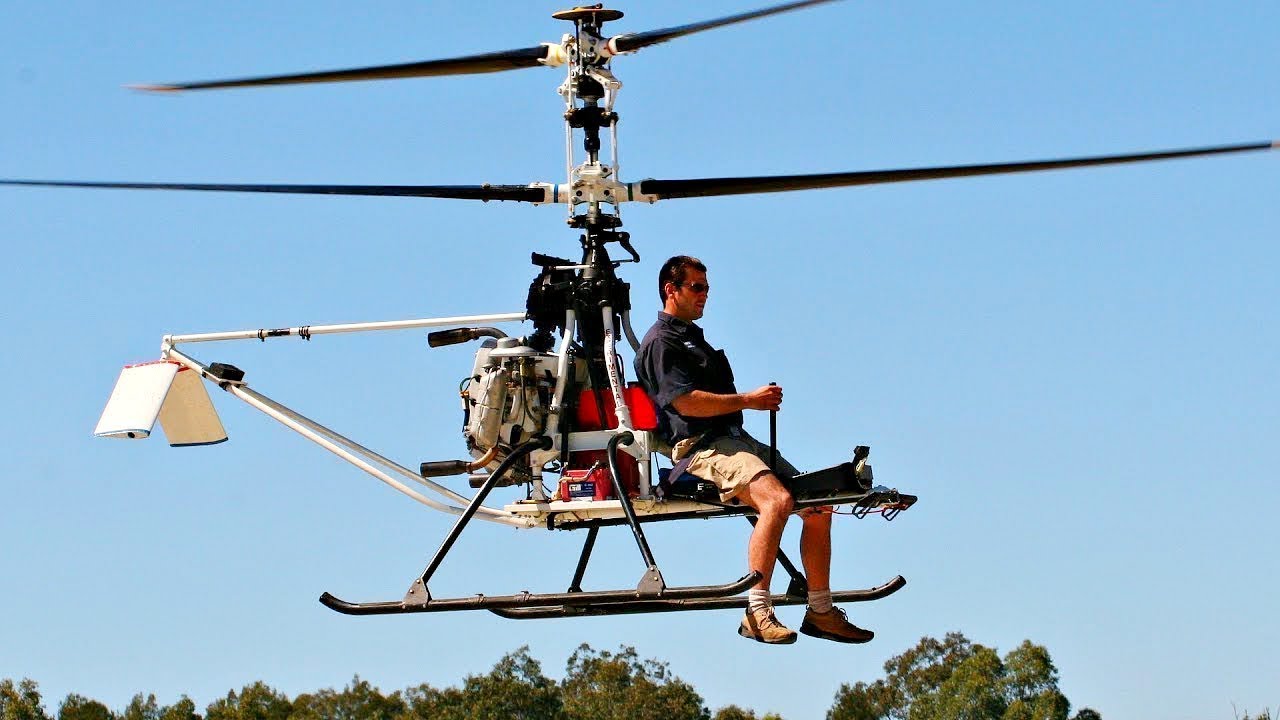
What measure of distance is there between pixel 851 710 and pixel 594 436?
69.8 metres

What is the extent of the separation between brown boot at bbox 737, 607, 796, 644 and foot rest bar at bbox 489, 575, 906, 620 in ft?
0.39

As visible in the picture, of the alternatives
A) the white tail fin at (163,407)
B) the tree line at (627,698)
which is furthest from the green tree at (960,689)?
the white tail fin at (163,407)

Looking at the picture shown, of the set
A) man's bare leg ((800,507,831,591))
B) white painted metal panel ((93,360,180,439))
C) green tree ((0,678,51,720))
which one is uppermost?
green tree ((0,678,51,720))

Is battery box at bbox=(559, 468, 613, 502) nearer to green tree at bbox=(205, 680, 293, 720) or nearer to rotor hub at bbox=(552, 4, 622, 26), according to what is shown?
rotor hub at bbox=(552, 4, 622, 26)

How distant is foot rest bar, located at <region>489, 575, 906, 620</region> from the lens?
49.6ft

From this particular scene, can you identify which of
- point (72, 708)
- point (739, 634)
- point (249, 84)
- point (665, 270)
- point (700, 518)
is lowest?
point (739, 634)

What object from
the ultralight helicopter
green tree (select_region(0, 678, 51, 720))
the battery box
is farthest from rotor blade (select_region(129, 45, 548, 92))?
green tree (select_region(0, 678, 51, 720))

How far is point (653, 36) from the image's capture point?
52.7 feet

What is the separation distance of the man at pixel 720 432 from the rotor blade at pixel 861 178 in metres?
0.90

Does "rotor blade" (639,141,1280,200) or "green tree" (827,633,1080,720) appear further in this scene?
"green tree" (827,633,1080,720)

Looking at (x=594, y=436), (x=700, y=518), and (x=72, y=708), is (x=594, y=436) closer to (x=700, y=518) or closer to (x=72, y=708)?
(x=700, y=518)

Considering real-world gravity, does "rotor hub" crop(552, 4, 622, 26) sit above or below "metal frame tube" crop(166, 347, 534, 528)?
above

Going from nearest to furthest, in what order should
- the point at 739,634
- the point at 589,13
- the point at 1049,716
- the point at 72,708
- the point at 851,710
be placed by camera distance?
1. the point at 739,634
2. the point at 589,13
3. the point at 72,708
4. the point at 1049,716
5. the point at 851,710

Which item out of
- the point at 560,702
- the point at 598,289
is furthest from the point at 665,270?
the point at 560,702
